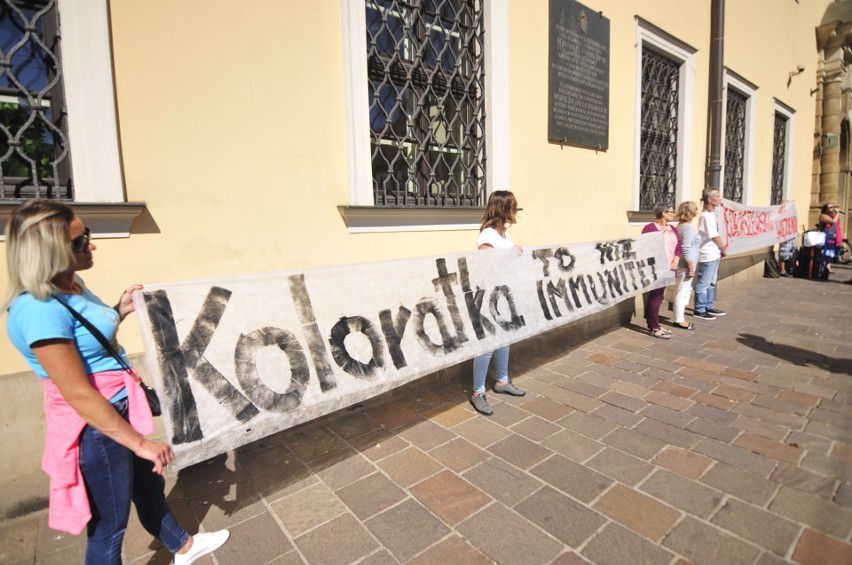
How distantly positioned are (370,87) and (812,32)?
1460cm

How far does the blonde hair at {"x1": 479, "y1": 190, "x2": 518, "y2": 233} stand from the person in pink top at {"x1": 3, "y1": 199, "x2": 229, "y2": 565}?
256 cm

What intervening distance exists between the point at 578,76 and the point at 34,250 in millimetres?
5441

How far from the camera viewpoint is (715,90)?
7258 millimetres

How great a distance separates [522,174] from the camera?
15.7 feet

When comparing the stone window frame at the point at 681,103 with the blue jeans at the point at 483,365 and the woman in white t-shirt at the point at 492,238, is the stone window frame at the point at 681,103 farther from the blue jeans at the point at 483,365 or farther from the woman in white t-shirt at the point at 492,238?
the blue jeans at the point at 483,365

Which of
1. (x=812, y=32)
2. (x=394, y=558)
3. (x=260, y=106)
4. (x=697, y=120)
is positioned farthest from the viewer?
(x=812, y=32)

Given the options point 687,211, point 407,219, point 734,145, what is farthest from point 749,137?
point 407,219

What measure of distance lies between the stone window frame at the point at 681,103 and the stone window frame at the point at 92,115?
234 inches

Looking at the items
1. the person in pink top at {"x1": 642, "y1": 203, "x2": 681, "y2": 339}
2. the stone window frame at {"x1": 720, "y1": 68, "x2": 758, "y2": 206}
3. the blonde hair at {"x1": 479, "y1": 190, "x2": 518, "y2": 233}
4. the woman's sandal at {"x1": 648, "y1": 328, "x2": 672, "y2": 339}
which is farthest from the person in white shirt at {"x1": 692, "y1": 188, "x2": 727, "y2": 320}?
the stone window frame at {"x1": 720, "y1": 68, "x2": 758, "y2": 206}

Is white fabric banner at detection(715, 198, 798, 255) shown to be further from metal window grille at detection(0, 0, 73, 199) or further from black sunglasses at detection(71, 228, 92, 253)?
metal window grille at detection(0, 0, 73, 199)

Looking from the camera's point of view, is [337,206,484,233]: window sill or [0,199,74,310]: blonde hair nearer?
[0,199,74,310]: blonde hair

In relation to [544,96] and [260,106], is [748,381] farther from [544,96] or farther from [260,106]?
[260,106]

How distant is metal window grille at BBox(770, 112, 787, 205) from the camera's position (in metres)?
11.0

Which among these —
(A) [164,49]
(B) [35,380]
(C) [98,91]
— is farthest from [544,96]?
(B) [35,380]
